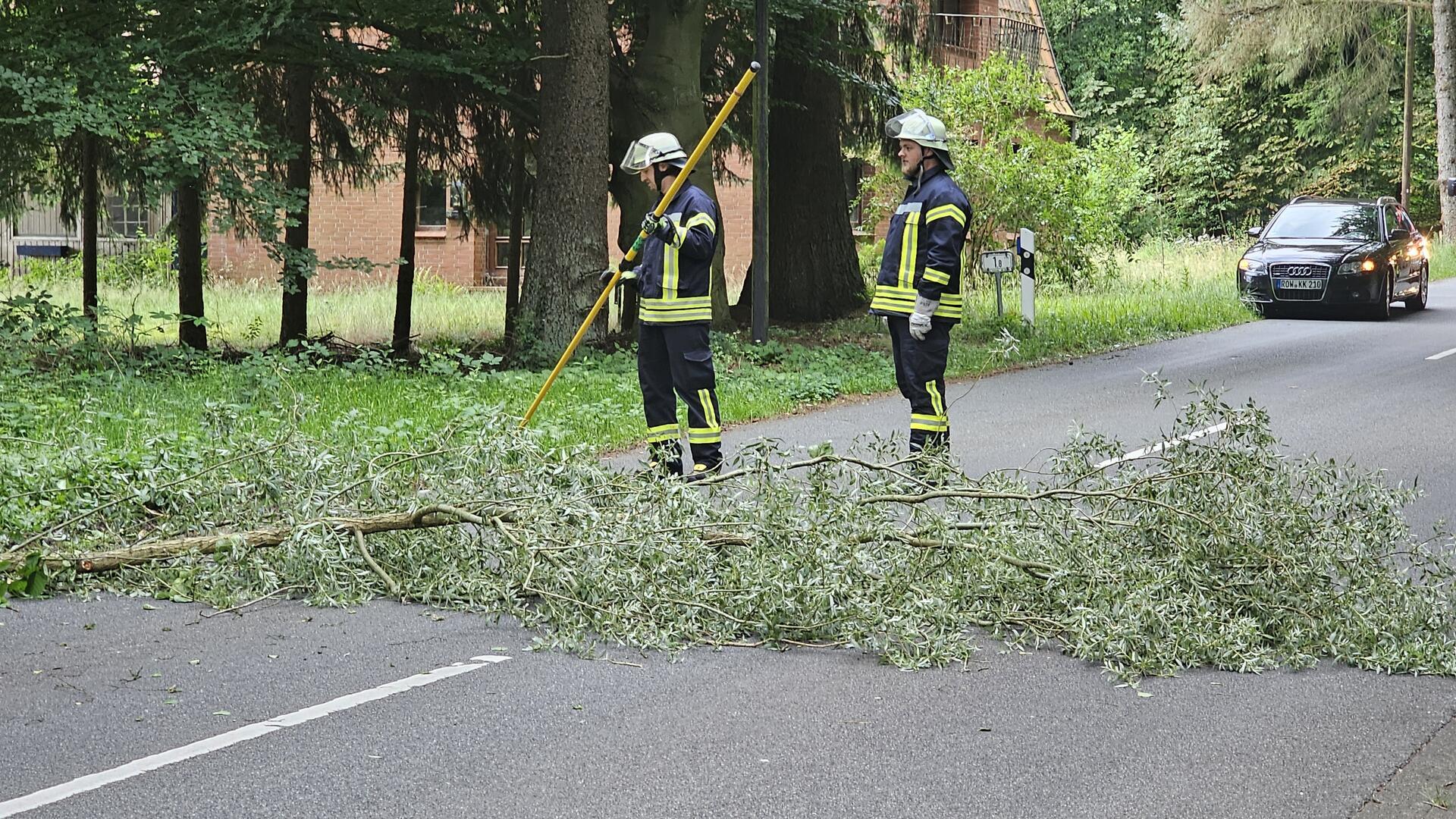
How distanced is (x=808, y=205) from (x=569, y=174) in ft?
19.6

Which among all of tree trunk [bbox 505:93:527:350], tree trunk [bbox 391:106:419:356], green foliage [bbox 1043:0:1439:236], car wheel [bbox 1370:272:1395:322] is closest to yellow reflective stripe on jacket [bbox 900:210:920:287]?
tree trunk [bbox 505:93:527:350]

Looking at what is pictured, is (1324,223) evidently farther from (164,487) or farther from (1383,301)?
(164,487)

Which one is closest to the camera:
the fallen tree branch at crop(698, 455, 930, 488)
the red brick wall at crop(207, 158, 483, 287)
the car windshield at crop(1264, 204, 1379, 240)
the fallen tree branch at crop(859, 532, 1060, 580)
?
the fallen tree branch at crop(859, 532, 1060, 580)

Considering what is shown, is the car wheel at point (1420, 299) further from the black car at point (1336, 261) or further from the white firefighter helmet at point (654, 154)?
the white firefighter helmet at point (654, 154)

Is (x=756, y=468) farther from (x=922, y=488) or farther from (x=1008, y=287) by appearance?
(x=1008, y=287)

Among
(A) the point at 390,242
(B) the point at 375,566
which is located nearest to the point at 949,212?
(B) the point at 375,566

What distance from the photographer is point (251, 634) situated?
6.05 meters

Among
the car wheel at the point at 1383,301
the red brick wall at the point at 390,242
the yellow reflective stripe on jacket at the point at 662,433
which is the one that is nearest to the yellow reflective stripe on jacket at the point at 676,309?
the yellow reflective stripe on jacket at the point at 662,433

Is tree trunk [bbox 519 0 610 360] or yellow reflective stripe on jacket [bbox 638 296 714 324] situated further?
tree trunk [bbox 519 0 610 360]

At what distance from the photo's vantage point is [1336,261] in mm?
21766

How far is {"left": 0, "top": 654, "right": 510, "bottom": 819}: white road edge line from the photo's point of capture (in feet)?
14.1

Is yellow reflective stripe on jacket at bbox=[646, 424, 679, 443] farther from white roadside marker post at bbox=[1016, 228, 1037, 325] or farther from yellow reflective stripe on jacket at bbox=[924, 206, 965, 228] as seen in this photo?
white roadside marker post at bbox=[1016, 228, 1037, 325]

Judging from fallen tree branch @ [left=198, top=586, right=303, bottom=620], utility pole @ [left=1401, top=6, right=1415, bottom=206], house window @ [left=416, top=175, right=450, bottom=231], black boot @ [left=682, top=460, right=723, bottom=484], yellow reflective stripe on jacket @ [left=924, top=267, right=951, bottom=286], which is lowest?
fallen tree branch @ [left=198, top=586, right=303, bottom=620]

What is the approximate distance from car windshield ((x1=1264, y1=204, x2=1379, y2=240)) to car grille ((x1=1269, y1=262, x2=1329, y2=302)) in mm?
1036
